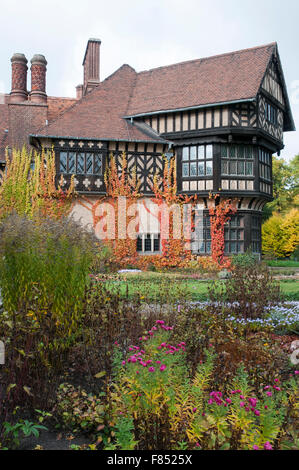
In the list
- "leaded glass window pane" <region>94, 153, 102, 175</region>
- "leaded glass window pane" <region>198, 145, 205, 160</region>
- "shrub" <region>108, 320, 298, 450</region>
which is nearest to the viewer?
"shrub" <region>108, 320, 298, 450</region>

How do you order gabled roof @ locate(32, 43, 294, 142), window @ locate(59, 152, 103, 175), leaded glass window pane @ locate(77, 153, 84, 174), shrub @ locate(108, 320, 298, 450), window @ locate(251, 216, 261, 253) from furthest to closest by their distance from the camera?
1. window @ locate(251, 216, 261, 253)
2. leaded glass window pane @ locate(77, 153, 84, 174)
3. window @ locate(59, 152, 103, 175)
4. gabled roof @ locate(32, 43, 294, 142)
5. shrub @ locate(108, 320, 298, 450)

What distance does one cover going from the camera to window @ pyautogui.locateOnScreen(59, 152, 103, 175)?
18.6 m

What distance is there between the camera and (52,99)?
25.6 meters

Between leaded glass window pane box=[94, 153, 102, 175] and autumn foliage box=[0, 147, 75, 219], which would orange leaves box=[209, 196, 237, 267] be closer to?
leaded glass window pane box=[94, 153, 102, 175]

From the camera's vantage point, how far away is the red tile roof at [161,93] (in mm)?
18344

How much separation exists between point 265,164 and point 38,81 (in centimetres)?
1204

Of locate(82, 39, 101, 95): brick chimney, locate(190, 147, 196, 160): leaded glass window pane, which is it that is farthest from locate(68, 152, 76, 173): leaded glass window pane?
locate(82, 39, 101, 95): brick chimney

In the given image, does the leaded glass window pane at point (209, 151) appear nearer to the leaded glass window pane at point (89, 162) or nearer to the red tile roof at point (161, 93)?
the red tile roof at point (161, 93)

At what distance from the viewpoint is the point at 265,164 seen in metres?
19.7

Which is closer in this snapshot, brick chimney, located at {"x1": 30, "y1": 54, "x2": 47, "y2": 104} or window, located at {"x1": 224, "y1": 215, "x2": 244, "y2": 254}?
window, located at {"x1": 224, "y1": 215, "x2": 244, "y2": 254}

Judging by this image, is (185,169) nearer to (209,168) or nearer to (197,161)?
(197,161)

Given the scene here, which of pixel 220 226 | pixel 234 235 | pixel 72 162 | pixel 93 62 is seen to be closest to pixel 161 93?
pixel 93 62

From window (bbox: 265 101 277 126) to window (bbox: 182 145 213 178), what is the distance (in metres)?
3.08

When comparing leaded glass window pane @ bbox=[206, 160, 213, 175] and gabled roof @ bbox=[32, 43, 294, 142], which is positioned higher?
gabled roof @ bbox=[32, 43, 294, 142]
